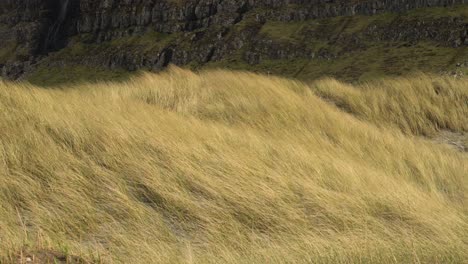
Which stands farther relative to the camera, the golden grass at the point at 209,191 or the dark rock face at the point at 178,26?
the dark rock face at the point at 178,26

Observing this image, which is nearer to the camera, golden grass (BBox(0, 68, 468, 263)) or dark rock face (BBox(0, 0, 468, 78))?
golden grass (BBox(0, 68, 468, 263))

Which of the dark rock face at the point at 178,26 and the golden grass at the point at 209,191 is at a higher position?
the golden grass at the point at 209,191

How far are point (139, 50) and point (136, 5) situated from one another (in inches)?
970

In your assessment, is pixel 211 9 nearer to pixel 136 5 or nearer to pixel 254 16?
pixel 254 16

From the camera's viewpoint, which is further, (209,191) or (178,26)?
(178,26)

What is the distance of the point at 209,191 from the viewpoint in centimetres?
382

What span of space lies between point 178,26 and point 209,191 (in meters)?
131

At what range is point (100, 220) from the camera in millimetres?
3373

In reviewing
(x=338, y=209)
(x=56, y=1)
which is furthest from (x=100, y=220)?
(x=56, y=1)

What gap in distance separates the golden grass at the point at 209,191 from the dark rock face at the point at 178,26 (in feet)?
296

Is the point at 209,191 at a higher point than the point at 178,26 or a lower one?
higher

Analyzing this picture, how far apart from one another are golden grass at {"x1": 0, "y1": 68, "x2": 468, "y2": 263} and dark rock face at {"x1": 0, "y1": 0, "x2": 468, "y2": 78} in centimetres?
9018

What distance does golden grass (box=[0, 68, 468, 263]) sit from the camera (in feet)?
9.91

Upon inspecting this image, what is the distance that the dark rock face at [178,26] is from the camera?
98750mm
